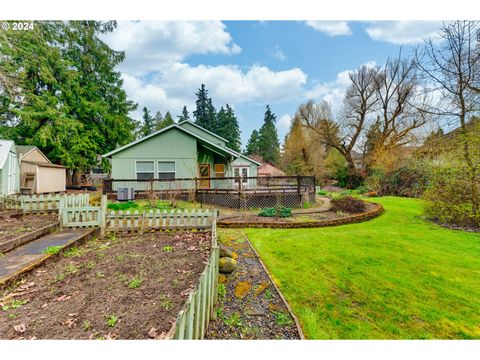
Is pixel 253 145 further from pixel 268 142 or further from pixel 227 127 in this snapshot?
pixel 227 127

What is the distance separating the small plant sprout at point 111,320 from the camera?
2153 mm

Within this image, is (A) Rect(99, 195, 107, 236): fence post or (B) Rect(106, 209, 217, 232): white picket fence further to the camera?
(B) Rect(106, 209, 217, 232): white picket fence

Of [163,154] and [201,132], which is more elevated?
[201,132]

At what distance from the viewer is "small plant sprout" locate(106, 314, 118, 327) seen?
2.15 meters

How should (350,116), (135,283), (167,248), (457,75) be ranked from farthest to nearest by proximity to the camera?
(350,116) < (457,75) < (167,248) < (135,283)

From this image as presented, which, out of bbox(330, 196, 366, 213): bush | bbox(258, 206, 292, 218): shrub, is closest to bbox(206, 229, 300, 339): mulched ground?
bbox(258, 206, 292, 218): shrub

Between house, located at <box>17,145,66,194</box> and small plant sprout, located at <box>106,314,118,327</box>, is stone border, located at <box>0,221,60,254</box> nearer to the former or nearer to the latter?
small plant sprout, located at <box>106,314,118,327</box>

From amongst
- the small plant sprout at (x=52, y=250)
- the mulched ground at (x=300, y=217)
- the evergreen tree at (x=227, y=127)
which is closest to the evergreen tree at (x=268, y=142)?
the evergreen tree at (x=227, y=127)

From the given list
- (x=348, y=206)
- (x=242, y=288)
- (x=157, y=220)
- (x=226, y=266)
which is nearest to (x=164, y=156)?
(x=157, y=220)

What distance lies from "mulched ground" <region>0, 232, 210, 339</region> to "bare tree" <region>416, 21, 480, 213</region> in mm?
8038

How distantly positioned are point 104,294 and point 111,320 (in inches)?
25.8

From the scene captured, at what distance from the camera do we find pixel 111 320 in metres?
2.19

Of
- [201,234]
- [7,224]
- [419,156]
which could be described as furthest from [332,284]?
[419,156]
